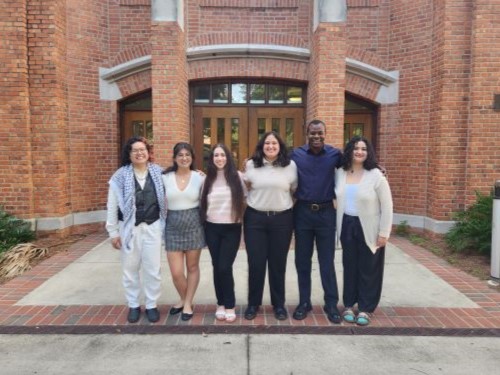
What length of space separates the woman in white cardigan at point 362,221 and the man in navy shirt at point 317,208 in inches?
4.2

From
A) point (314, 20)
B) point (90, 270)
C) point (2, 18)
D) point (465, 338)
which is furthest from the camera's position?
point (314, 20)

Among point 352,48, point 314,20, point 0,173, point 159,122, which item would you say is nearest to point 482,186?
point 352,48

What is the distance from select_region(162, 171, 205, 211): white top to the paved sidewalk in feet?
3.76

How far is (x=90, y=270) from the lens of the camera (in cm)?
596

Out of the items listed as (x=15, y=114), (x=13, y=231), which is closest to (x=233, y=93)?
Result: (x=15, y=114)

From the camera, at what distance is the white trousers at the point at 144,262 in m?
4.15

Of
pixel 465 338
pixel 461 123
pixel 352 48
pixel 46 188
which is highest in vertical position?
pixel 352 48

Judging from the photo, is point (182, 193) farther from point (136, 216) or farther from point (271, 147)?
point (271, 147)

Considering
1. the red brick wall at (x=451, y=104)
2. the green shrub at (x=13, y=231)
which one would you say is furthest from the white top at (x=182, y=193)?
the red brick wall at (x=451, y=104)

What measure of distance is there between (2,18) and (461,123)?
7.89 m

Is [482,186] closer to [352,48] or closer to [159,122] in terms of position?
[352,48]

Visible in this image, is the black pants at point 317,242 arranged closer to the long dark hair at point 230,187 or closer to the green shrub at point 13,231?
the long dark hair at point 230,187

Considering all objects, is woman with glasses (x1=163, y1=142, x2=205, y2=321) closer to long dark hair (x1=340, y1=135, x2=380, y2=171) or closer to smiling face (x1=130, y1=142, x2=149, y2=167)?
smiling face (x1=130, y1=142, x2=149, y2=167)

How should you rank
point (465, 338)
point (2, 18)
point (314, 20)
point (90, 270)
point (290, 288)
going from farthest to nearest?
point (314, 20)
point (2, 18)
point (90, 270)
point (290, 288)
point (465, 338)
